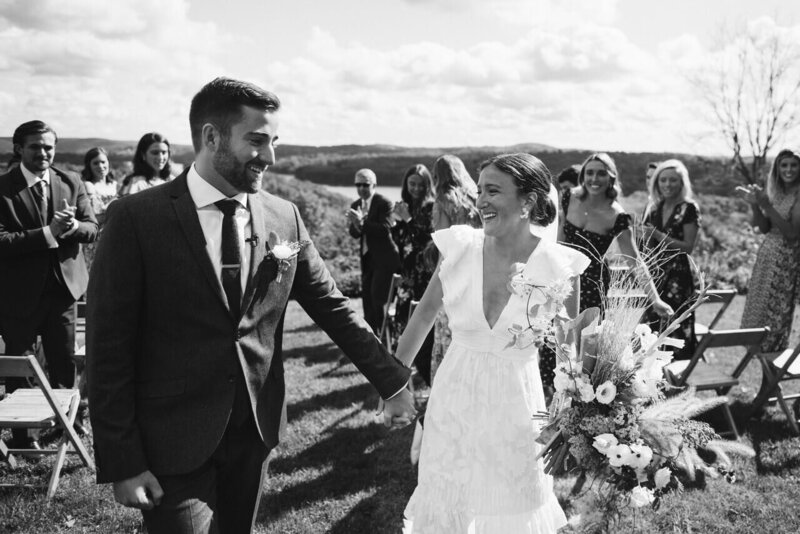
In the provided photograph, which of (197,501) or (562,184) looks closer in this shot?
(197,501)

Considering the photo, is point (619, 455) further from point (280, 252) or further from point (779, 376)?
point (779, 376)

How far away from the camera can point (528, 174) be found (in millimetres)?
3494

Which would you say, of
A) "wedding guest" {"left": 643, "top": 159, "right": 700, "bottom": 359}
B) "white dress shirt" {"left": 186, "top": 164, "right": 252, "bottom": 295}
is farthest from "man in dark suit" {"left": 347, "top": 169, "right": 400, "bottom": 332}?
"white dress shirt" {"left": 186, "top": 164, "right": 252, "bottom": 295}

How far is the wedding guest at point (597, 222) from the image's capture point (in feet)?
19.5

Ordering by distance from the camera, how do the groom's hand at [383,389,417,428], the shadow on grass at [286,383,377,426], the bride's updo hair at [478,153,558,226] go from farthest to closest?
the shadow on grass at [286,383,377,426] → the bride's updo hair at [478,153,558,226] → the groom's hand at [383,389,417,428]

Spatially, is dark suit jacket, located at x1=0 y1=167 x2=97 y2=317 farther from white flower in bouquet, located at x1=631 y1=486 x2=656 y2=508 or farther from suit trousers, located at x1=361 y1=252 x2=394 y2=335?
white flower in bouquet, located at x1=631 y1=486 x2=656 y2=508

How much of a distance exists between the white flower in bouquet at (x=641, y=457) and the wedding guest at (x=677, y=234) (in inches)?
178

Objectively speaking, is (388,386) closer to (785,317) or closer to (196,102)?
(196,102)

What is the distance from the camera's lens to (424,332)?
362 cm

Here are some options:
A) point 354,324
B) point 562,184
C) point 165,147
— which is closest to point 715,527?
point 354,324

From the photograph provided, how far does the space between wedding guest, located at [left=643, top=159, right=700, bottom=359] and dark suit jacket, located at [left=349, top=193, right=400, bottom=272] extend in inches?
128

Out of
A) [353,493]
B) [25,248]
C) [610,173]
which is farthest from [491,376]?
[25,248]

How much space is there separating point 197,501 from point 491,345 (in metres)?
1.67

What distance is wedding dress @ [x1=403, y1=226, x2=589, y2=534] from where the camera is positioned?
3322 mm
